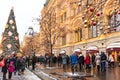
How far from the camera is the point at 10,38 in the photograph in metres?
54.8

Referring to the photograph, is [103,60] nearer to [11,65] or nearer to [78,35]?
[11,65]

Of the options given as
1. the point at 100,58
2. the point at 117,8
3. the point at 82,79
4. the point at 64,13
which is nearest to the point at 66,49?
the point at 64,13

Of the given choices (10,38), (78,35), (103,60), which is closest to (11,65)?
(103,60)

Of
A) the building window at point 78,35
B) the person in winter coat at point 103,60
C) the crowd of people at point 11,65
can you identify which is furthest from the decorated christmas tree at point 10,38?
the person in winter coat at point 103,60

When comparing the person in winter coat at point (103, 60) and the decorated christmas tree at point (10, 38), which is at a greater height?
the decorated christmas tree at point (10, 38)

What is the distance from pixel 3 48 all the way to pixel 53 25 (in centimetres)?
828

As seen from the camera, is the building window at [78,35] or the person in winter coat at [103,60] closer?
the person in winter coat at [103,60]

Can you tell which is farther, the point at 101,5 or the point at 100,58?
the point at 100,58

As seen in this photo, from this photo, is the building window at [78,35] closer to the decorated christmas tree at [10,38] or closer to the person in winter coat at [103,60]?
the decorated christmas tree at [10,38]

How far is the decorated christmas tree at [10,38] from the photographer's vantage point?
5375 centimetres

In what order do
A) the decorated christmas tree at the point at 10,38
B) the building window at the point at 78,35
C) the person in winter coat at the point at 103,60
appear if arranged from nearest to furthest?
the person in winter coat at the point at 103,60
the decorated christmas tree at the point at 10,38
the building window at the point at 78,35

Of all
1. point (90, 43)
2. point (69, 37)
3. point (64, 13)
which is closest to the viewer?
point (90, 43)

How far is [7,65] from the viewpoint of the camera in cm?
2452

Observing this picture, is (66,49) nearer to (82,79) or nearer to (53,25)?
(53,25)
